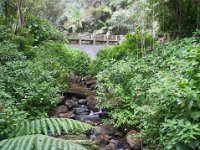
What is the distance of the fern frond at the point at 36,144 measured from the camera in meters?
1.44

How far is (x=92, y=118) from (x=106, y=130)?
1.08 metres

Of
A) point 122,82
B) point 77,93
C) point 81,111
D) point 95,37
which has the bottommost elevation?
point 81,111

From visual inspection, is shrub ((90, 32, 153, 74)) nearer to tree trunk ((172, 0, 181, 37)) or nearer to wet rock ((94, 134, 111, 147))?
tree trunk ((172, 0, 181, 37))

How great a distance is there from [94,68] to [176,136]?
781cm

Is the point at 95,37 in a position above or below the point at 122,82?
above

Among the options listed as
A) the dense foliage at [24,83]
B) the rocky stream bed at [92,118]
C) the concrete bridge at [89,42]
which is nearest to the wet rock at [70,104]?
the rocky stream bed at [92,118]

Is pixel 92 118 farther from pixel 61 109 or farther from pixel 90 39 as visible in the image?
pixel 90 39

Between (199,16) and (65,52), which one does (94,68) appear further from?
(199,16)

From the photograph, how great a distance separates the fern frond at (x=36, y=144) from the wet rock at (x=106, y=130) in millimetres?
4129

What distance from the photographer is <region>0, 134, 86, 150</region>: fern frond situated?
1.44 meters

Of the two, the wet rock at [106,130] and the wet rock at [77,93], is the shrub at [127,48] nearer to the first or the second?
the wet rock at [77,93]

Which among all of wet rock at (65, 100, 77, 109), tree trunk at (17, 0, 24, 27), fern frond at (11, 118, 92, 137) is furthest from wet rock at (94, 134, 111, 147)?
→ tree trunk at (17, 0, 24, 27)

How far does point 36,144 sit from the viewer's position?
1462 millimetres

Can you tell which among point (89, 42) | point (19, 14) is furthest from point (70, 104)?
point (89, 42)
